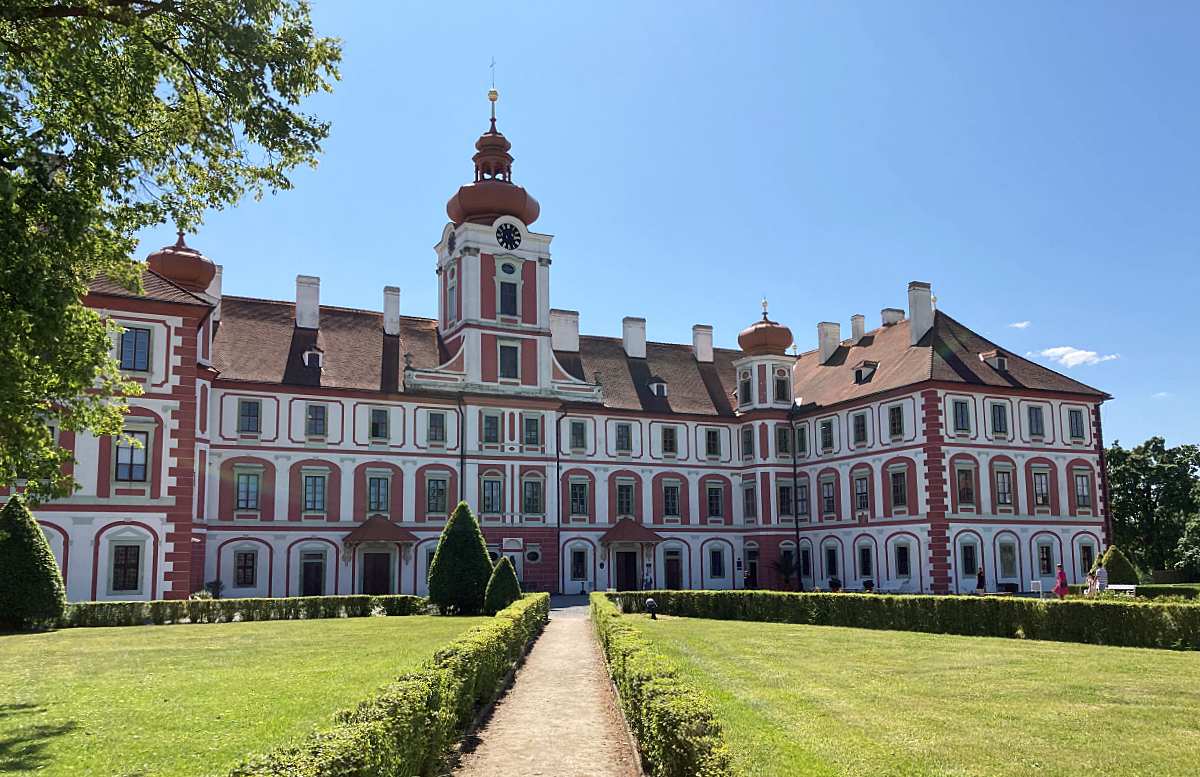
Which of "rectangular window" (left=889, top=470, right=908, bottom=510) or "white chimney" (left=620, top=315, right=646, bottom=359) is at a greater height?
"white chimney" (left=620, top=315, right=646, bottom=359)

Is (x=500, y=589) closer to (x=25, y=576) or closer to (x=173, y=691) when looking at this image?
(x=25, y=576)

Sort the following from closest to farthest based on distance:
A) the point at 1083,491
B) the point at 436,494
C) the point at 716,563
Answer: the point at 436,494 → the point at 1083,491 → the point at 716,563

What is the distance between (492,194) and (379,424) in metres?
13.4

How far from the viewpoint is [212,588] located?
4031cm

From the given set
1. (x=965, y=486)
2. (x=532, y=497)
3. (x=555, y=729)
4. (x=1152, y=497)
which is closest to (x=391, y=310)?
(x=532, y=497)

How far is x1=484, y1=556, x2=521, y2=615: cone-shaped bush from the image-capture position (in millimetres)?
33500

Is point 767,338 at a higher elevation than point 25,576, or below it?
higher

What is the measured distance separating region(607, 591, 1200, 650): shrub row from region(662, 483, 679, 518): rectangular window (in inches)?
599

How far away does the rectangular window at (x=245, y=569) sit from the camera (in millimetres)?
41875

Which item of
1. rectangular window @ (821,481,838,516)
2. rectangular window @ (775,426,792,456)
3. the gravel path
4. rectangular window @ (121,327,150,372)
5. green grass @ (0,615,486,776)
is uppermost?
rectangular window @ (121,327,150,372)

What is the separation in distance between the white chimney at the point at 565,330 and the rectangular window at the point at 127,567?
26971mm

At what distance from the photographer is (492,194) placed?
167 ft

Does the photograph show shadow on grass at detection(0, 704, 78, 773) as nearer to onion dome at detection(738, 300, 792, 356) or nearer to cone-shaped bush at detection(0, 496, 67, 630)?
cone-shaped bush at detection(0, 496, 67, 630)

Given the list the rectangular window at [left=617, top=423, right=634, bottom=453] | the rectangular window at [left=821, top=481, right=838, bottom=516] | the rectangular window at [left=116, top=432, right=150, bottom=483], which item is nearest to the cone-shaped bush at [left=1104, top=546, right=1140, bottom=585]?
the rectangular window at [left=821, top=481, right=838, bottom=516]
